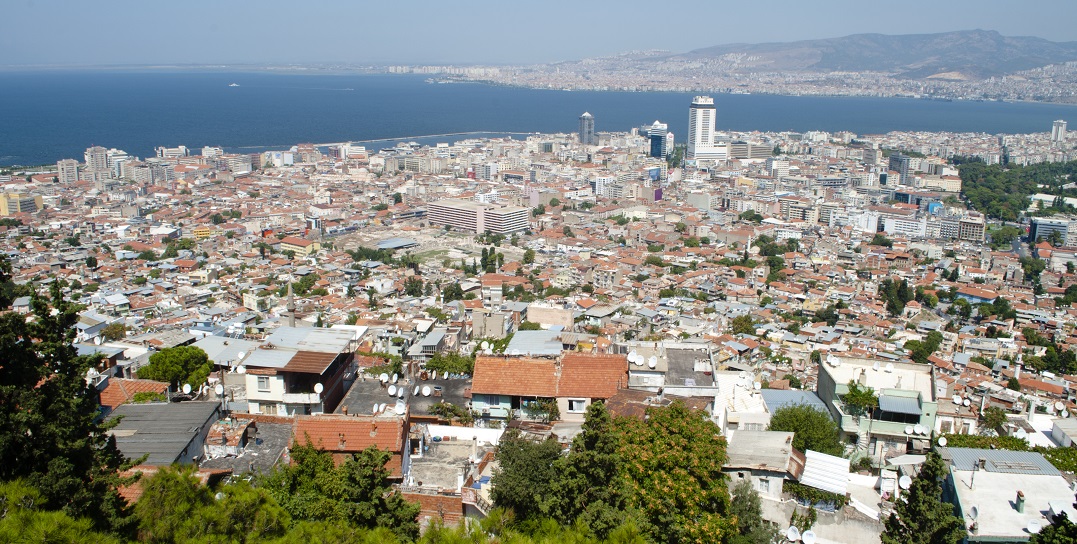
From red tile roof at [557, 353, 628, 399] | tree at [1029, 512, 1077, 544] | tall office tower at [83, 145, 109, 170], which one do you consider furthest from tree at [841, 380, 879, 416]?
tall office tower at [83, 145, 109, 170]

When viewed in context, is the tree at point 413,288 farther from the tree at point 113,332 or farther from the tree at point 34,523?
the tree at point 34,523

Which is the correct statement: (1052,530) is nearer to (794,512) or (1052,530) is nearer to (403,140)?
(794,512)

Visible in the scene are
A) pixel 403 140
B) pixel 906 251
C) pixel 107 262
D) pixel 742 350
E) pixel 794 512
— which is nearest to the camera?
pixel 794 512

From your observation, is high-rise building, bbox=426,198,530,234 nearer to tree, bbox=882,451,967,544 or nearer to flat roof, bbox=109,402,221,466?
flat roof, bbox=109,402,221,466

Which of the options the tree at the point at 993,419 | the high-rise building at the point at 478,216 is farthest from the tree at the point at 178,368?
the high-rise building at the point at 478,216

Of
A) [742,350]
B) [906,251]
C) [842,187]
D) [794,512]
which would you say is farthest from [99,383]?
[842,187]


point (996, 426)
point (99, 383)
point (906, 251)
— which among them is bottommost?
point (906, 251)

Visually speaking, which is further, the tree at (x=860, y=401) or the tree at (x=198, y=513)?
the tree at (x=860, y=401)
